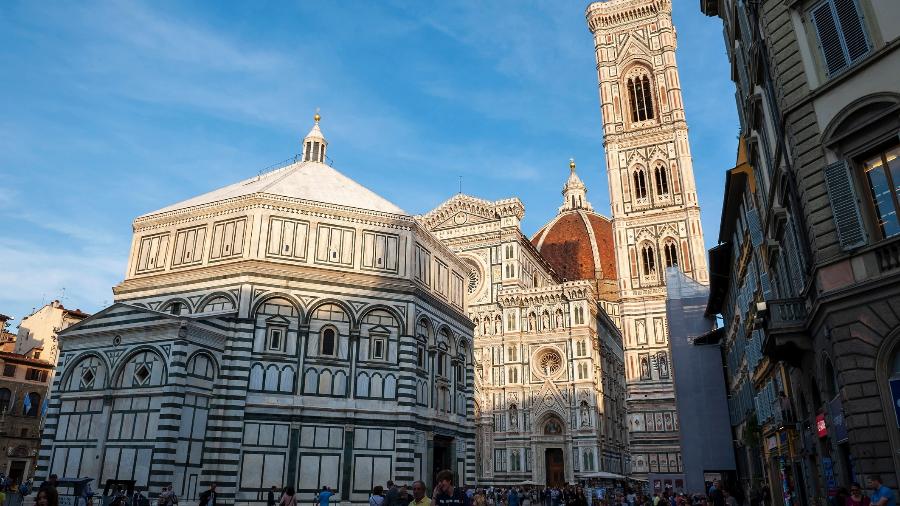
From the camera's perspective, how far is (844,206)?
11000mm

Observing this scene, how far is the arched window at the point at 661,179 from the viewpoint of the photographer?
197 feet

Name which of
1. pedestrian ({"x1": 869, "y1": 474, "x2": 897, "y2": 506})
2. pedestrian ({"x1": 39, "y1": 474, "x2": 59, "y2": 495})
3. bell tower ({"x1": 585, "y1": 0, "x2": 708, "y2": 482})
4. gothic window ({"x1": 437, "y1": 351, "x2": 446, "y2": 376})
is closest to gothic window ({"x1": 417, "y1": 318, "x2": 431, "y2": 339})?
gothic window ({"x1": 437, "y1": 351, "x2": 446, "y2": 376})

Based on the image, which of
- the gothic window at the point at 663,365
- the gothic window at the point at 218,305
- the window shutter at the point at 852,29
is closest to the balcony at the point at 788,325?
the window shutter at the point at 852,29

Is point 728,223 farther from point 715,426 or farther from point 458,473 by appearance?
point 458,473

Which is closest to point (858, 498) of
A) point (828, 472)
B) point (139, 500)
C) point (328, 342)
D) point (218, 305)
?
point (828, 472)

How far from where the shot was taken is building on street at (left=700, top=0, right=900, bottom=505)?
10352 millimetres

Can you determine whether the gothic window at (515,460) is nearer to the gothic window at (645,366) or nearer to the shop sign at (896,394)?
the gothic window at (645,366)

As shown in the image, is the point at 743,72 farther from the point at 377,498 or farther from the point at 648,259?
the point at 648,259

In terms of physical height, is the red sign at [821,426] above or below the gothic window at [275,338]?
below

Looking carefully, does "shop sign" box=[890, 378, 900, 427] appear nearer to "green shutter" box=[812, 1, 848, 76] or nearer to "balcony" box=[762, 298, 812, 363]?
"balcony" box=[762, 298, 812, 363]

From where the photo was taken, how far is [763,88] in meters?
14.4

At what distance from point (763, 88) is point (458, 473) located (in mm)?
23237

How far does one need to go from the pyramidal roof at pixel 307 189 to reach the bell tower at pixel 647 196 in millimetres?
29931

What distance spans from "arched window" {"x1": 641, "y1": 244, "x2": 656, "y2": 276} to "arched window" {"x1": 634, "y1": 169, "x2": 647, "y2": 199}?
16.1 ft
